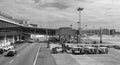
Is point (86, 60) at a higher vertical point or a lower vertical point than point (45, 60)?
lower

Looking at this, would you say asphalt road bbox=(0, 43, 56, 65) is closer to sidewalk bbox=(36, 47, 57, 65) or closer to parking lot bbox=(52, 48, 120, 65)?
sidewalk bbox=(36, 47, 57, 65)

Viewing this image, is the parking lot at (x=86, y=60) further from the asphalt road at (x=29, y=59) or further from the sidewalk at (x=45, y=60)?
the asphalt road at (x=29, y=59)

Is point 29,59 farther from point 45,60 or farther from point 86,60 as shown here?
point 86,60

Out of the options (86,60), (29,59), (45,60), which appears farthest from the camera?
(29,59)

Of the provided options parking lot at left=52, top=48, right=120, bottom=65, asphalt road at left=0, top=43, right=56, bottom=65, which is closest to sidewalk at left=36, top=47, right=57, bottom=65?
asphalt road at left=0, top=43, right=56, bottom=65

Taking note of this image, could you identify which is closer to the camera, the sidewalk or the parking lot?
the sidewalk

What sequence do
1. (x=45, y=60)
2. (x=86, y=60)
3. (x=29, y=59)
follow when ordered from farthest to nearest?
(x=29, y=59), (x=86, y=60), (x=45, y=60)

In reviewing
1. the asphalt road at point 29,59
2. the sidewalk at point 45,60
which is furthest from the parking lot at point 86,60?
the asphalt road at point 29,59

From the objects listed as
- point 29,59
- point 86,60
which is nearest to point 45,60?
point 29,59

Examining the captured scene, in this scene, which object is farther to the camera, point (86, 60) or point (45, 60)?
point (86, 60)

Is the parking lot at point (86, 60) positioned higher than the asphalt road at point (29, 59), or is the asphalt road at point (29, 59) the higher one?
the asphalt road at point (29, 59)

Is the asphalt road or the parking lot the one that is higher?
the asphalt road

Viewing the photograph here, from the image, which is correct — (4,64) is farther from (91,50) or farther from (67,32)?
(67,32)

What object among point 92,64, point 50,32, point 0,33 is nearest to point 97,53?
point 92,64
